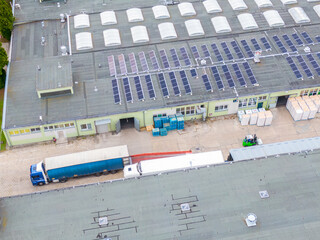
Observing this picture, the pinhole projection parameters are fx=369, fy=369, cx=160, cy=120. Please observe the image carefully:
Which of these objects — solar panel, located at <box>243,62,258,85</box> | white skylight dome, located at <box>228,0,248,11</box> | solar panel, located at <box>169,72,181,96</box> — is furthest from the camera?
white skylight dome, located at <box>228,0,248,11</box>

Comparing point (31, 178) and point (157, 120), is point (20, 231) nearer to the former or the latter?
point (31, 178)

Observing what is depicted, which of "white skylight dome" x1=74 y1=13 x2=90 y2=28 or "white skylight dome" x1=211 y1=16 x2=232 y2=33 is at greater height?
"white skylight dome" x1=74 y1=13 x2=90 y2=28

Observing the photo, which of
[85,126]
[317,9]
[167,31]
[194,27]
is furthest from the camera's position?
[317,9]

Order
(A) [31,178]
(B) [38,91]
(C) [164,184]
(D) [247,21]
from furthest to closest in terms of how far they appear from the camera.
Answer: (D) [247,21]
(B) [38,91]
(A) [31,178]
(C) [164,184]

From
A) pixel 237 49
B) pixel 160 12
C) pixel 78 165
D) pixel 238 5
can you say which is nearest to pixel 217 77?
pixel 237 49

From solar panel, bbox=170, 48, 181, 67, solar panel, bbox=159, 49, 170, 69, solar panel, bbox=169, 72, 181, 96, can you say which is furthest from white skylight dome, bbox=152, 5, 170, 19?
solar panel, bbox=169, 72, 181, 96

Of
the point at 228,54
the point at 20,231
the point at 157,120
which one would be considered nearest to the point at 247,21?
the point at 228,54

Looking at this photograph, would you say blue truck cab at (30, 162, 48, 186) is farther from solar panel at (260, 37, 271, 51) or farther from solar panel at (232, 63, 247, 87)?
solar panel at (260, 37, 271, 51)

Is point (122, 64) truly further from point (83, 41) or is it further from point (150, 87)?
point (83, 41)
